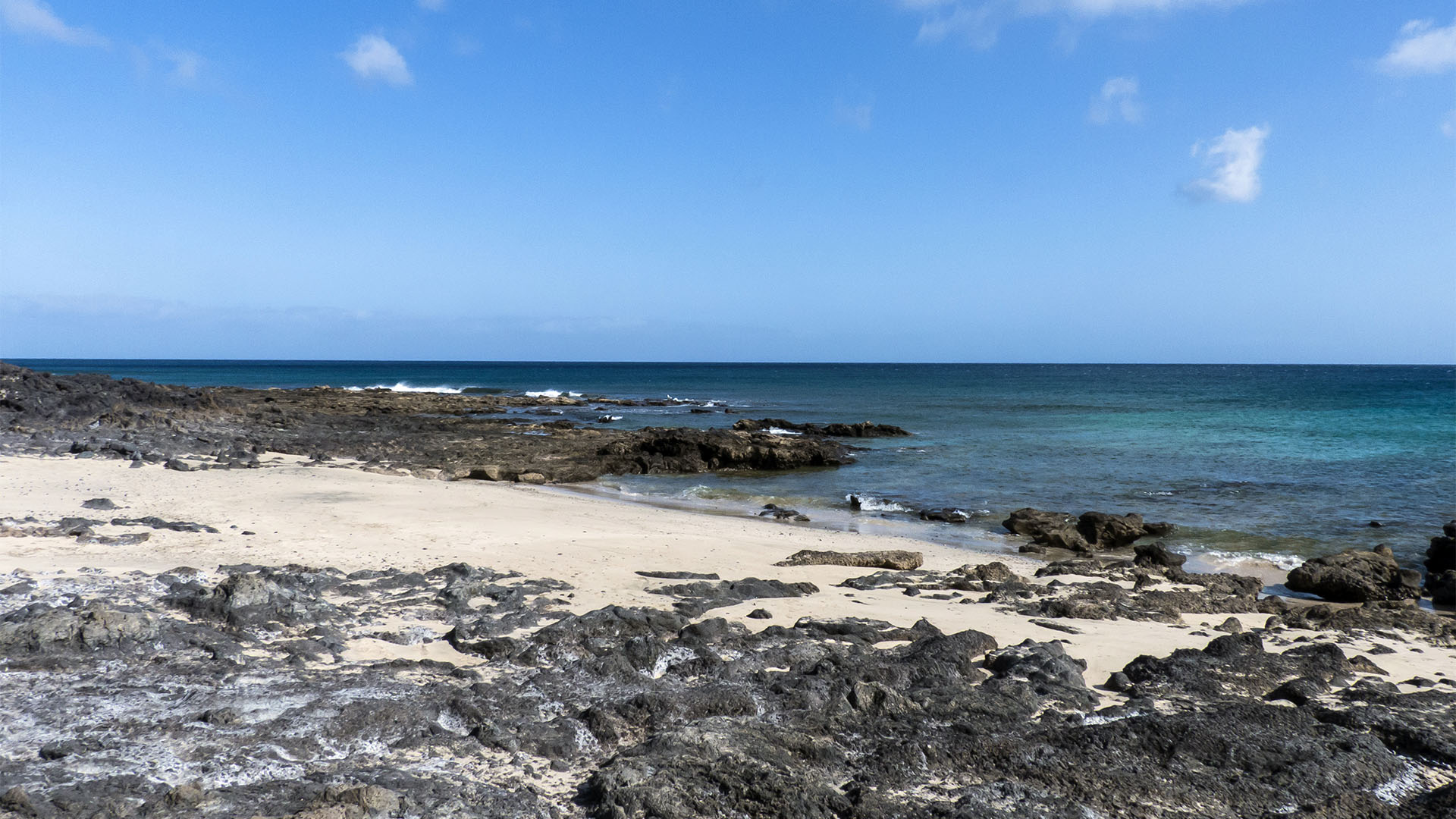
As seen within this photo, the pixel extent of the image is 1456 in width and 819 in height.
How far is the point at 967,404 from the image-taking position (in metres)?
53.0

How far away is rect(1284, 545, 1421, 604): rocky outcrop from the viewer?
9.96 m

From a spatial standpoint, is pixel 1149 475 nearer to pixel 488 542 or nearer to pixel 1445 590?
pixel 1445 590

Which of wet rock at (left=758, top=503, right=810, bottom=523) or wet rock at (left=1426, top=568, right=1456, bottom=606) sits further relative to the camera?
wet rock at (left=758, top=503, right=810, bottom=523)

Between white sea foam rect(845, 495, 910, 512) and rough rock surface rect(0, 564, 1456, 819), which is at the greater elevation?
rough rock surface rect(0, 564, 1456, 819)

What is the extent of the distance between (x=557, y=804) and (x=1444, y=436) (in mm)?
39234

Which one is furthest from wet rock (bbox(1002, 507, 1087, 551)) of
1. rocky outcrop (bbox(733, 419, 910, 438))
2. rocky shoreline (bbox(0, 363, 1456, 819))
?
rocky outcrop (bbox(733, 419, 910, 438))

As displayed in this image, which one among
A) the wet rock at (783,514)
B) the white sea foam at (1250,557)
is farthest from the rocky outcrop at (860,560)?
the white sea foam at (1250,557)

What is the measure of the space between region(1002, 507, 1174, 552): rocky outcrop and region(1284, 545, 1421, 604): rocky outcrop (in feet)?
9.50

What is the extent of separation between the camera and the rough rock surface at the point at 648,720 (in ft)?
13.3

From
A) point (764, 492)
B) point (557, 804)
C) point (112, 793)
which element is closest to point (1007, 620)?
point (557, 804)

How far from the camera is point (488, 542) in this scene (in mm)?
10430

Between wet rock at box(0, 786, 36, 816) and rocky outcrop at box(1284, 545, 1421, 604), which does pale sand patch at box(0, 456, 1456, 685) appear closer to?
wet rock at box(0, 786, 36, 816)

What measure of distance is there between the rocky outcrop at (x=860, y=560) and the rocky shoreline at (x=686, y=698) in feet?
3.15

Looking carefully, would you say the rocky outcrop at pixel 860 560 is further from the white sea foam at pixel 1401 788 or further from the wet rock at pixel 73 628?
the wet rock at pixel 73 628
